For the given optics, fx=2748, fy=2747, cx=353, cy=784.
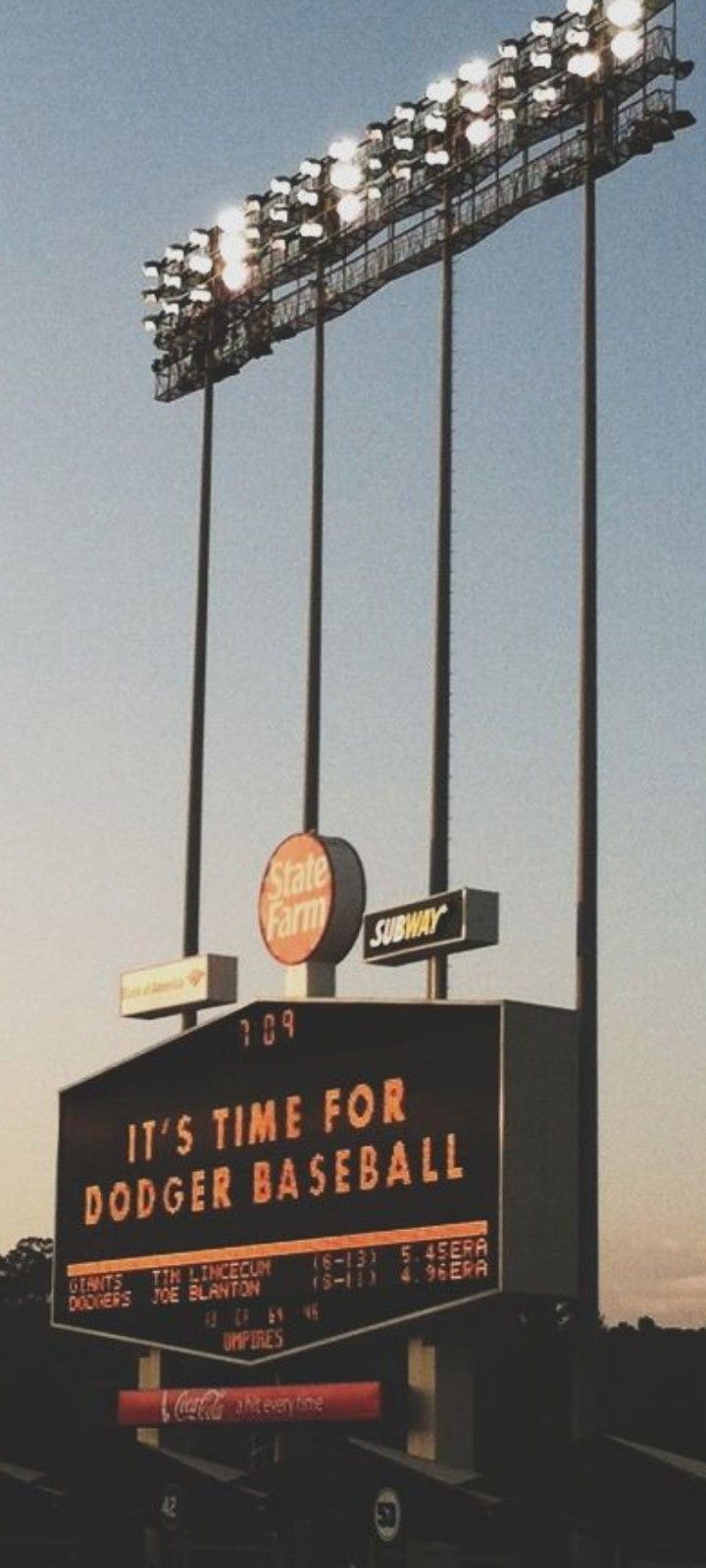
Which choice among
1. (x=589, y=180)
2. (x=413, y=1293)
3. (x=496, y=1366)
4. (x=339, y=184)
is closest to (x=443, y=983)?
(x=413, y=1293)

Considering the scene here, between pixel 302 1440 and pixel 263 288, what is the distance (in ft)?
61.2

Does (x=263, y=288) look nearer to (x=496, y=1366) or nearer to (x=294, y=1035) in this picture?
(x=294, y=1035)

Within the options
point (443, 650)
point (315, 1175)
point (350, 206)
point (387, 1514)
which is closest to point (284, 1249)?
point (315, 1175)

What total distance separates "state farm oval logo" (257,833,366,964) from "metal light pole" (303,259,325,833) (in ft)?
12.7

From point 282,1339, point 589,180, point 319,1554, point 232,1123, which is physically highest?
point 589,180

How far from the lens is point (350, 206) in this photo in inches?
1582

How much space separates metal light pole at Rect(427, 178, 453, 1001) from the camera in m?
32.9

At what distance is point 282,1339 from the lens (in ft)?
103

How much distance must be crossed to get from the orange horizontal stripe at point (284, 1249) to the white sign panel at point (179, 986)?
3.24 metres

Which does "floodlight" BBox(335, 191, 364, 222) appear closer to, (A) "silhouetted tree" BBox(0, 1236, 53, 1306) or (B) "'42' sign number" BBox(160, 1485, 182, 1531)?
(B) "'42' sign number" BBox(160, 1485, 182, 1531)

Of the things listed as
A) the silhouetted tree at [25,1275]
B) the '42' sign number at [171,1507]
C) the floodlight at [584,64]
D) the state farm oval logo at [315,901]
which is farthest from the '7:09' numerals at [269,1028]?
the silhouetted tree at [25,1275]

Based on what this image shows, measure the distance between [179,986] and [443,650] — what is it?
553 cm

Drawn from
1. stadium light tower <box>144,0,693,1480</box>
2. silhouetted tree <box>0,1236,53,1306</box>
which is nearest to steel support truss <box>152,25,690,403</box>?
stadium light tower <box>144,0,693,1480</box>

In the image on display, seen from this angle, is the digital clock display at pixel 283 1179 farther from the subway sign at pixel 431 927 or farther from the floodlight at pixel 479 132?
the floodlight at pixel 479 132
